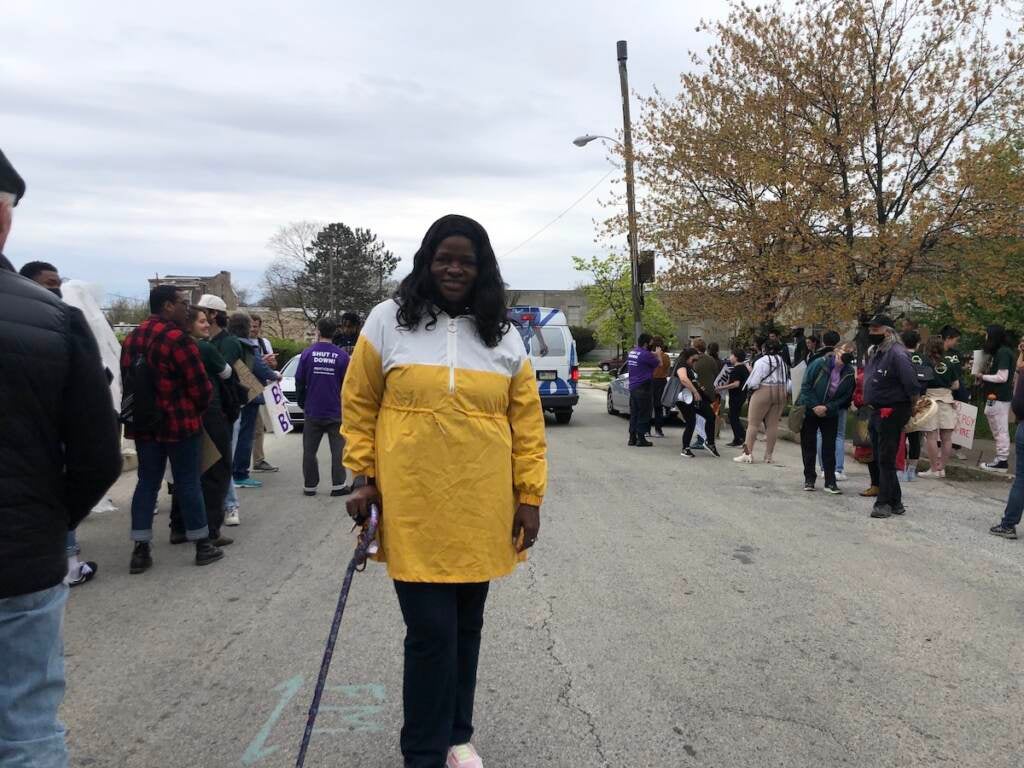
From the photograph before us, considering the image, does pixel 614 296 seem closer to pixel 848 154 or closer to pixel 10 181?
pixel 848 154

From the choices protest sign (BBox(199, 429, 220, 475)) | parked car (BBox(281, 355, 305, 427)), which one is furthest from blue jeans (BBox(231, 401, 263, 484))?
parked car (BBox(281, 355, 305, 427))

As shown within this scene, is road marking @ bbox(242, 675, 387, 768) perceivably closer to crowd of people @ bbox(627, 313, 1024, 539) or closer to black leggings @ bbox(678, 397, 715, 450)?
crowd of people @ bbox(627, 313, 1024, 539)

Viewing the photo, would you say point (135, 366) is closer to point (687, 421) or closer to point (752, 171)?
point (687, 421)

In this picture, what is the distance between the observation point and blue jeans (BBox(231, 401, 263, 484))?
329 inches

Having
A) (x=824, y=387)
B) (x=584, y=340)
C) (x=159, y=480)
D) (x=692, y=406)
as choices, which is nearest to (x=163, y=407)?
(x=159, y=480)

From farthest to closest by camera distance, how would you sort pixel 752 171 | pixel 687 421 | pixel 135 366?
1. pixel 752 171
2. pixel 687 421
3. pixel 135 366

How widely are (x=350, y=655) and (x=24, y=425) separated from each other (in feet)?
7.71

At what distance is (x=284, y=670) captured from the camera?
3.60 metres

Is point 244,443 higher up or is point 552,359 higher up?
point 552,359

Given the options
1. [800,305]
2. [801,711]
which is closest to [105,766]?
[801,711]

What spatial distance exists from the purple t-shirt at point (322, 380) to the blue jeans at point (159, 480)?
2.55 metres

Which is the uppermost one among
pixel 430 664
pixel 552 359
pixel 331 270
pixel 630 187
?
pixel 331 270

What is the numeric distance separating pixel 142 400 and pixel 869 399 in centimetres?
627

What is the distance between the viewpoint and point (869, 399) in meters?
7.18
